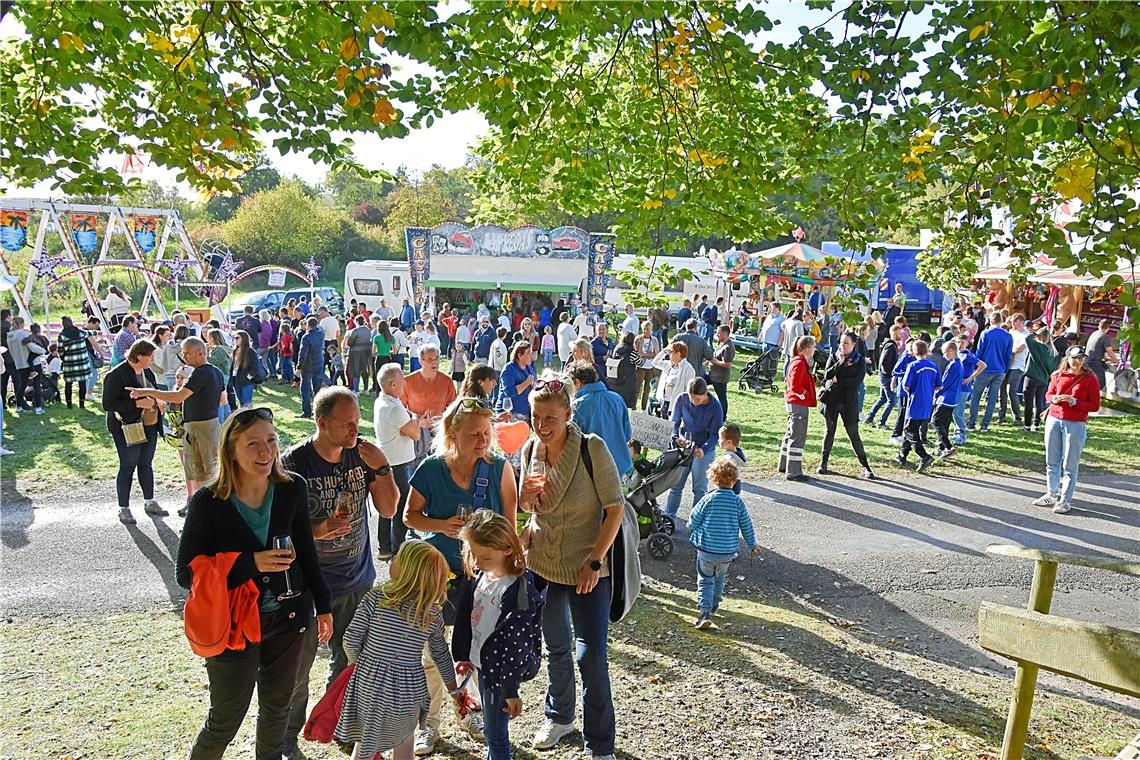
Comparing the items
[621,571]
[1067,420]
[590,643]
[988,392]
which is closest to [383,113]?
[621,571]

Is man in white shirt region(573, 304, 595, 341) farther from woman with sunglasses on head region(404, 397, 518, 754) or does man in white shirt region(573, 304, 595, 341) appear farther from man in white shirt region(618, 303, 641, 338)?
woman with sunglasses on head region(404, 397, 518, 754)

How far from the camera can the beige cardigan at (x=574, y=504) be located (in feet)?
13.0

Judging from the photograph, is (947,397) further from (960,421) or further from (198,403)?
(198,403)

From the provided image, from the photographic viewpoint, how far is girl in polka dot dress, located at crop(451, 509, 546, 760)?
3.49m

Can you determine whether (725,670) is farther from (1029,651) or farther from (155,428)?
(155,428)

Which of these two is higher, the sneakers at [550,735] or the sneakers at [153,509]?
the sneakers at [550,735]

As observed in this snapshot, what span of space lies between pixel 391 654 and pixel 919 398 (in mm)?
9051

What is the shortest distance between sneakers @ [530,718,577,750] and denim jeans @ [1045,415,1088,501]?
7374 millimetres

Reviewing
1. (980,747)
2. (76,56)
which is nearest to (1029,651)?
(980,747)

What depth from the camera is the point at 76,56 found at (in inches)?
197

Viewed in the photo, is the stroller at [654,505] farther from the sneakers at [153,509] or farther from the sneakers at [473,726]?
the sneakers at [153,509]

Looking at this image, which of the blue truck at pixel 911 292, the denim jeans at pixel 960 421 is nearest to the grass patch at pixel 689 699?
the denim jeans at pixel 960 421

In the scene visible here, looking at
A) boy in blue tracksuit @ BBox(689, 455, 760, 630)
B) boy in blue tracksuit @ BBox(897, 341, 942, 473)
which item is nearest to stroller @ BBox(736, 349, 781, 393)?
boy in blue tracksuit @ BBox(897, 341, 942, 473)

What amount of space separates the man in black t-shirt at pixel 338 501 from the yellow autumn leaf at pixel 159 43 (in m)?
3.25
